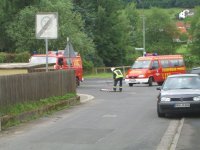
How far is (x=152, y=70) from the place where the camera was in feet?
138

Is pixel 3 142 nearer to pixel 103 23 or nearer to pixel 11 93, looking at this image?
pixel 11 93

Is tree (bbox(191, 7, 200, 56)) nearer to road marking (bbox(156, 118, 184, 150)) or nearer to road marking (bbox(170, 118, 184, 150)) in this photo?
road marking (bbox(156, 118, 184, 150))

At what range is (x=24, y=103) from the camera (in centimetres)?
1895

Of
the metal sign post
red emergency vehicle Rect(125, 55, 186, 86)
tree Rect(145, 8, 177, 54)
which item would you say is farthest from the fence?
tree Rect(145, 8, 177, 54)

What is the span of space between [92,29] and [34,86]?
6296 cm

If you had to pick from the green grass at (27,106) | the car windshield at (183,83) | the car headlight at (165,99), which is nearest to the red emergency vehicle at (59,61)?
the green grass at (27,106)

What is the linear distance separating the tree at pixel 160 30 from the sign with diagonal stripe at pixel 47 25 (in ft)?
289

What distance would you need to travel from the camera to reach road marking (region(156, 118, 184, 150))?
12.2 m

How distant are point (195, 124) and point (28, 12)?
43026 mm

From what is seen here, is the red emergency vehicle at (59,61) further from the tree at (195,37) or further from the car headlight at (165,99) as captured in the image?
the tree at (195,37)

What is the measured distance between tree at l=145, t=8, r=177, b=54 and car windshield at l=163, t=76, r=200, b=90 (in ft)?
292

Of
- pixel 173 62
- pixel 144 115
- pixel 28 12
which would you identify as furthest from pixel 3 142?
pixel 28 12

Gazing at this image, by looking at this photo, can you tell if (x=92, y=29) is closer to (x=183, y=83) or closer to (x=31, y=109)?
(x=183, y=83)

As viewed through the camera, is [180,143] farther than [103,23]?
No
